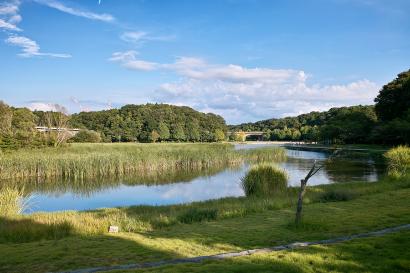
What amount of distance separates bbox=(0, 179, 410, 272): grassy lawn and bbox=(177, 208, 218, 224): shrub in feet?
0.37

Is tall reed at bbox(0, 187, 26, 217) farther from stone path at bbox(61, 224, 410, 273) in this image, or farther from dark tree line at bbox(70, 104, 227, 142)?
dark tree line at bbox(70, 104, 227, 142)

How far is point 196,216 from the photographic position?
34.5ft

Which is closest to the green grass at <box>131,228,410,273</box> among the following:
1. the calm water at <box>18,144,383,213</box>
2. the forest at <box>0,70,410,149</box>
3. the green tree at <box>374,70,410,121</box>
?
the calm water at <box>18,144,383,213</box>

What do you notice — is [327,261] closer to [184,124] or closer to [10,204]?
[10,204]

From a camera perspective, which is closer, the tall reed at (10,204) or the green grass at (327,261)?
the green grass at (327,261)

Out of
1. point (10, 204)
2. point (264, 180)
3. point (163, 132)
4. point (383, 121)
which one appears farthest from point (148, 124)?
point (10, 204)

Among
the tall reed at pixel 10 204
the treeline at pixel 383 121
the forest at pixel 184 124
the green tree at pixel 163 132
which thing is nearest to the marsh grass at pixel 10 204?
the tall reed at pixel 10 204

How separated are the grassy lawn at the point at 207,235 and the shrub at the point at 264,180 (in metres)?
3.20

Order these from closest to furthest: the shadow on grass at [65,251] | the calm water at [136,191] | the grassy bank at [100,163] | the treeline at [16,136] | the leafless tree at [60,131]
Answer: the shadow on grass at [65,251]
the calm water at [136,191]
the grassy bank at [100,163]
the treeline at [16,136]
the leafless tree at [60,131]

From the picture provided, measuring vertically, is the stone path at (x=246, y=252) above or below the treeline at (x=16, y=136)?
below

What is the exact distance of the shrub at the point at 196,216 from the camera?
1031cm

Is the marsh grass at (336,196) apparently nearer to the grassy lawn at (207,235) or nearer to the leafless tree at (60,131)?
the grassy lawn at (207,235)

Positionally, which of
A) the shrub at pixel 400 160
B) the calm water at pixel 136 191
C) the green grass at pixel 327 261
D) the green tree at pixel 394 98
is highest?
the green tree at pixel 394 98

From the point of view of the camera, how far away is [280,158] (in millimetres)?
36625
